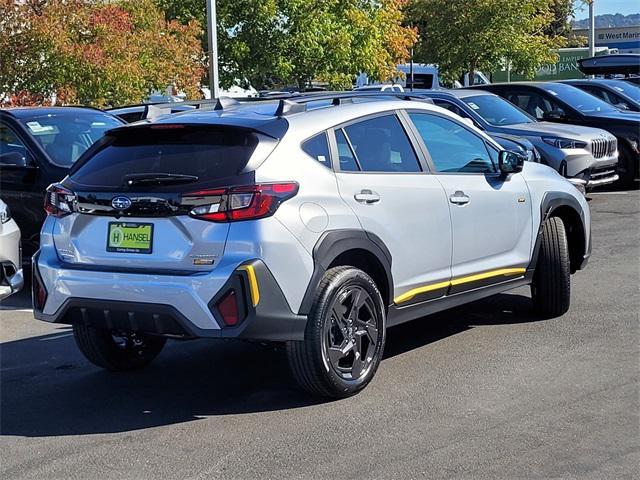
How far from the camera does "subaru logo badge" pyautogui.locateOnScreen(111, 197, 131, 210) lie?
5320mm

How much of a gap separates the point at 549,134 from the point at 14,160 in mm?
7719

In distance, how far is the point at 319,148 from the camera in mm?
5660

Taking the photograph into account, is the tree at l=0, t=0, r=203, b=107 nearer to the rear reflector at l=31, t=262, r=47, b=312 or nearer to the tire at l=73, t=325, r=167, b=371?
the tire at l=73, t=325, r=167, b=371

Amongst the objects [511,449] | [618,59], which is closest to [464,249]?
[511,449]

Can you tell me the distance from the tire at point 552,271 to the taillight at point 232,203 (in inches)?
113

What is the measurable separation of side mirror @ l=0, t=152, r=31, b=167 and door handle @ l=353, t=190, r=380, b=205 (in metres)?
4.47

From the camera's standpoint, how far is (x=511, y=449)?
4.74 metres

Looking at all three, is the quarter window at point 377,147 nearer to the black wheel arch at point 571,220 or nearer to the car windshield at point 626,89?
the black wheel arch at point 571,220

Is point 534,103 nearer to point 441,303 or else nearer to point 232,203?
point 441,303

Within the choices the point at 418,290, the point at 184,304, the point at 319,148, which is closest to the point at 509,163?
the point at 418,290

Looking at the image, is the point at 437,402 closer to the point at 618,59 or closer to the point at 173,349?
the point at 173,349

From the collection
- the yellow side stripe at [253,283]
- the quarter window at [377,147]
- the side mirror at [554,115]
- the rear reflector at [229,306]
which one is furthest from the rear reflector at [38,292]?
the side mirror at [554,115]

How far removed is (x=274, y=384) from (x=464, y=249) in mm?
1585

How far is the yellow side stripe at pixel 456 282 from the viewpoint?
6.04m
